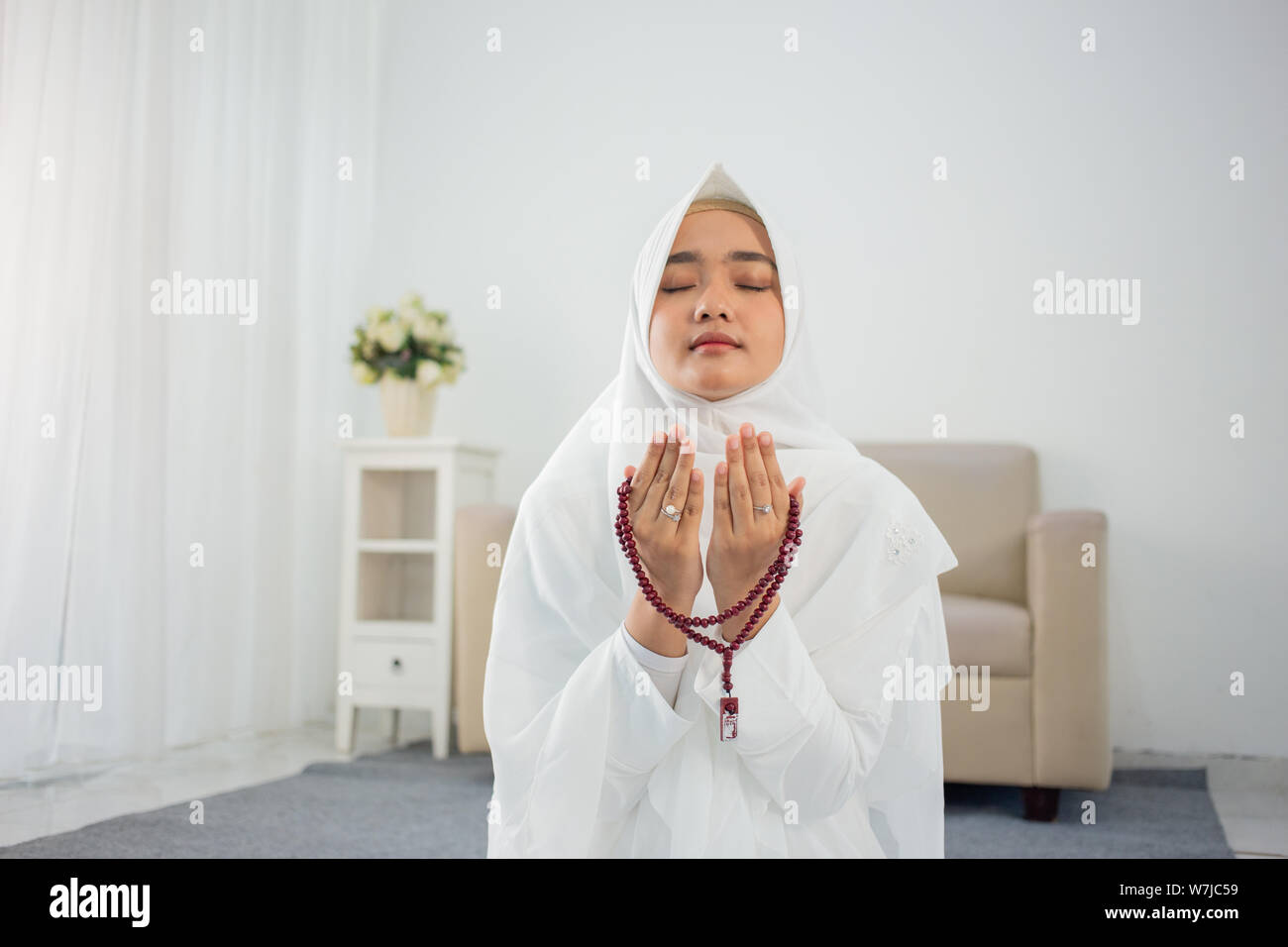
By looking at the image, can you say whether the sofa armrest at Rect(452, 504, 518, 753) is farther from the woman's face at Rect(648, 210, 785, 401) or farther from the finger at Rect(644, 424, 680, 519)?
the finger at Rect(644, 424, 680, 519)

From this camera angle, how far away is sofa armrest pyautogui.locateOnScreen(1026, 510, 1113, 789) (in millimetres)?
2105

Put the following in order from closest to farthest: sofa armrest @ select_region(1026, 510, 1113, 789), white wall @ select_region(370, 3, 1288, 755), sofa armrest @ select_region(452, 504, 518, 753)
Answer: sofa armrest @ select_region(1026, 510, 1113, 789), sofa armrest @ select_region(452, 504, 518, 753), white wall @ select_region(370, 3, 1288, 755)

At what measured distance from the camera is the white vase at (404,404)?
2910 mm

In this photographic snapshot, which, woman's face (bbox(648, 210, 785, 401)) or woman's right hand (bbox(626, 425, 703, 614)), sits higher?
woman's face (bbox(648, 210, 785, 401))

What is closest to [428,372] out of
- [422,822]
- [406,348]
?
[406,348]

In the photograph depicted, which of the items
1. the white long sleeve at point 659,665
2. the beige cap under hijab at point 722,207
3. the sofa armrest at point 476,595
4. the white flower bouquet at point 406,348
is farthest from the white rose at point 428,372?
the white long sleeve at point 659,665

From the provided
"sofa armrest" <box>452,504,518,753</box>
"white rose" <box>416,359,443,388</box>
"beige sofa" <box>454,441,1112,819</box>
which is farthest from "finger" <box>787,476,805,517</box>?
"white rose" <box>416,359,443,388</box>

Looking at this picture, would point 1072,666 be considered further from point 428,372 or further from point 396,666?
point 428,372

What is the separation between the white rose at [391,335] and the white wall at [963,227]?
0.41 meters

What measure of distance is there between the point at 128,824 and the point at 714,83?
2.52m

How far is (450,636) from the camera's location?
2746 mm

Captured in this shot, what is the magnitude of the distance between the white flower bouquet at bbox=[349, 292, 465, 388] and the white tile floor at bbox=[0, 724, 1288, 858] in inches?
45.1
